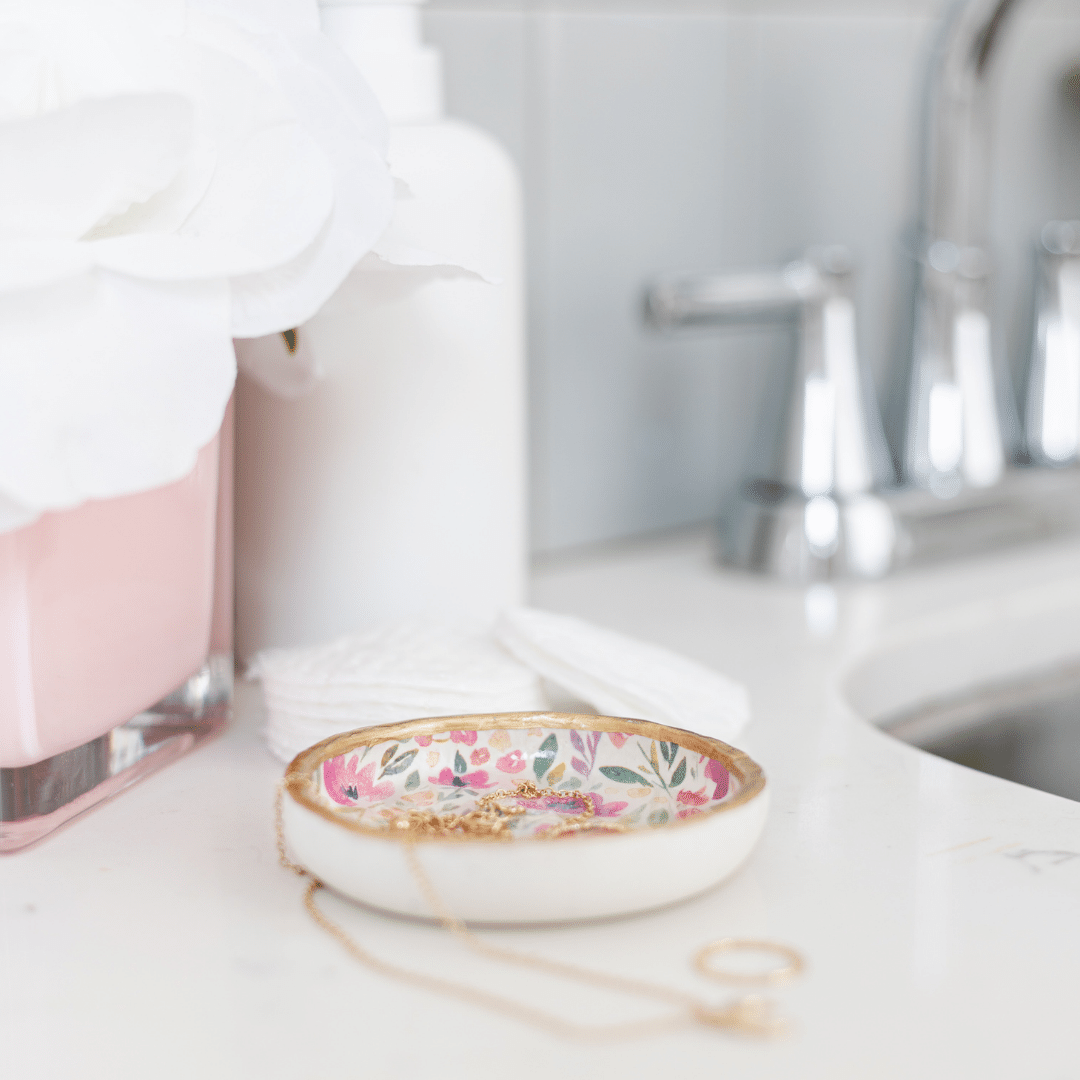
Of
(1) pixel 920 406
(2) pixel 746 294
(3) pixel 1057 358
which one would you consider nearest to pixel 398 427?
(2) pixel 746 294

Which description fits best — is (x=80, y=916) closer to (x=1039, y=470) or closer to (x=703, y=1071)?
(x=703, y=1071)

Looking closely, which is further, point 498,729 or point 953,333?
point 953,333

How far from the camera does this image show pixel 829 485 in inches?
25.1

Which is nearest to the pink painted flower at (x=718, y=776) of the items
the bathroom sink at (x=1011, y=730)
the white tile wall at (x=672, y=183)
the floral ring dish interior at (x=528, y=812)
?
the floral ring dish interior at (x=528, y=812)

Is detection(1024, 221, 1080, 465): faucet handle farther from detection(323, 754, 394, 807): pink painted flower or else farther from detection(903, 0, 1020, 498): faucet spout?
detection(323, 754, 394, 807): pink painted flower

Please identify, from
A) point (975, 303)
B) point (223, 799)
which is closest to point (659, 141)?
point (975, 303)

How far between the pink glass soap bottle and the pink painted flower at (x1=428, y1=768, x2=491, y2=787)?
88 millimetres

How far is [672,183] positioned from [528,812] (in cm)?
47

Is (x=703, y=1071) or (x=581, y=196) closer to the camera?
(x=703, y=1071)

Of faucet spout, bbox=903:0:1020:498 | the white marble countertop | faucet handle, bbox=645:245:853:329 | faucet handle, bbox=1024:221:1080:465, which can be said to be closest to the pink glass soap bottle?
the white marble countertop

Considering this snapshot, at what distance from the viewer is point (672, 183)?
716 millimetres

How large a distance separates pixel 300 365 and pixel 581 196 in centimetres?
29

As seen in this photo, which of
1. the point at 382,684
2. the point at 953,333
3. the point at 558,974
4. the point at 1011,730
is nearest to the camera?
the point at 558,974

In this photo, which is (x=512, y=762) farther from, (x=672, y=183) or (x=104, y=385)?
(x=672, y=183)
